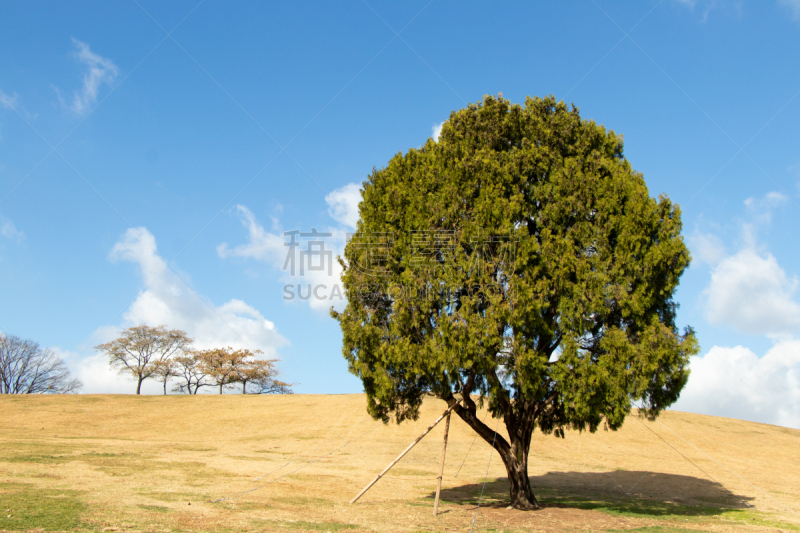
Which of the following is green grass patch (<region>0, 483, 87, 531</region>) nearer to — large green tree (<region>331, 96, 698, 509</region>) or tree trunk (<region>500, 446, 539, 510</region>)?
large green tree (<region>331, 96, 698, 509</region>)

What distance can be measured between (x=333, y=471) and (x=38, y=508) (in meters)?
14.7

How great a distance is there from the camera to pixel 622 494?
2241 centimetres

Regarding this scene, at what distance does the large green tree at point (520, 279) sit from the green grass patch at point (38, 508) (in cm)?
857

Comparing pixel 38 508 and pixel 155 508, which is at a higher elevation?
pixel 38 508

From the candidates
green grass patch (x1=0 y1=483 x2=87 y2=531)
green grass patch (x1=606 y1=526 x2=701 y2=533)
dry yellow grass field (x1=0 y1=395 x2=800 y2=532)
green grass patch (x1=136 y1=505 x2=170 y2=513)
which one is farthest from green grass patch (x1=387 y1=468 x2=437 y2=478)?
green grass patch (x1=0 y1=483 x2=87 y2=531)

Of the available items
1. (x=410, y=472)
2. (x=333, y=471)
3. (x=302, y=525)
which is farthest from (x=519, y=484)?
(x=333, y=471)

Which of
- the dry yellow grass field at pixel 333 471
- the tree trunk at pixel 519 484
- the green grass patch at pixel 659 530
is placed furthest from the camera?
the tree trunk at pixel 519 484

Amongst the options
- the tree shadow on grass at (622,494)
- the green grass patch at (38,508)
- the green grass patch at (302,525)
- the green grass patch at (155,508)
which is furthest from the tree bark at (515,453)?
the green grass patch at (38,508)

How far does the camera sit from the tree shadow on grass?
18.3 meters

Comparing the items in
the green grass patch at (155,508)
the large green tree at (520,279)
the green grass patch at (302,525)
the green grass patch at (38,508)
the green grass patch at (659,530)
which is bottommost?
the green grass patch at (659,530)

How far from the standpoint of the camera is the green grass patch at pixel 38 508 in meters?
9.62

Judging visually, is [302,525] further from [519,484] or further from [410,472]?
[410,472]

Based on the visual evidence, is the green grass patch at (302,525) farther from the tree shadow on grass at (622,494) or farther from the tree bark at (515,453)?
the tree shadow on grass at (622,494)

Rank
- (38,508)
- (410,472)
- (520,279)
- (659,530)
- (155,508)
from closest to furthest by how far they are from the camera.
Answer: (38,508) → (155,508) → (659,530) → (520,279) → (410,472)
